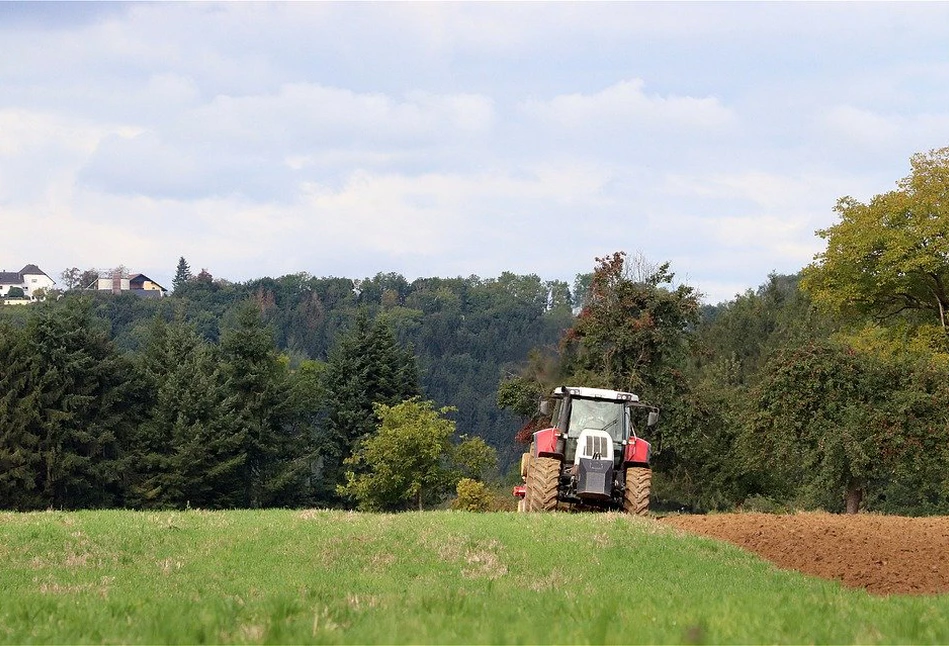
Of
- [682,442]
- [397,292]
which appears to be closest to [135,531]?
[682,442]

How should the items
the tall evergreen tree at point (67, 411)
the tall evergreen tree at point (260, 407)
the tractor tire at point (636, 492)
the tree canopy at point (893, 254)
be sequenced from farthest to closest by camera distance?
the tall evergreen tree at point (260, 407)
the tall evergreen tree at point (67, 411)
the tree canopy at point (893, 254)
the tractor tire at point (636, 492)

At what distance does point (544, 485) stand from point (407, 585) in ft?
37.2

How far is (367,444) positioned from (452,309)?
115 metres

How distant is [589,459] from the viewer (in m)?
→ 24.5

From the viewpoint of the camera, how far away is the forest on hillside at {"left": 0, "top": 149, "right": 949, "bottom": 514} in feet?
126

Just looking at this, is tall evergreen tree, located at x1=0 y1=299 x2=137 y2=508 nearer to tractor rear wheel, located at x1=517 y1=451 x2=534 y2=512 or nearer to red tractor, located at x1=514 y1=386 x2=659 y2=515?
tractor rear wheel, located at x1=517 y1=451 x2=534 y2=512

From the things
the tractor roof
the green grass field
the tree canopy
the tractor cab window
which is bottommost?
the green grass field

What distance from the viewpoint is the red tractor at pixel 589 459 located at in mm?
24344

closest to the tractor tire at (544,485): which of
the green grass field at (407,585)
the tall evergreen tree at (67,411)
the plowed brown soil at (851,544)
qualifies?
the green grass field at (407,585)

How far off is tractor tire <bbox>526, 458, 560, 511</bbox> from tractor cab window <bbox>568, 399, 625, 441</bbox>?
1.50 meters

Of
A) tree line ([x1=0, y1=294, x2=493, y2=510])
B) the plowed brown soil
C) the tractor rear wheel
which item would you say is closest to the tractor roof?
the tractor rear wheel

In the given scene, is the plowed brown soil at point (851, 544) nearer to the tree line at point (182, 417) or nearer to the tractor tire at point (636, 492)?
the tractor tire at point (636, 492)

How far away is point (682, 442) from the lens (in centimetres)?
4738

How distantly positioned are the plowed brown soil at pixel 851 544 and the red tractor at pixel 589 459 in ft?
6.56
